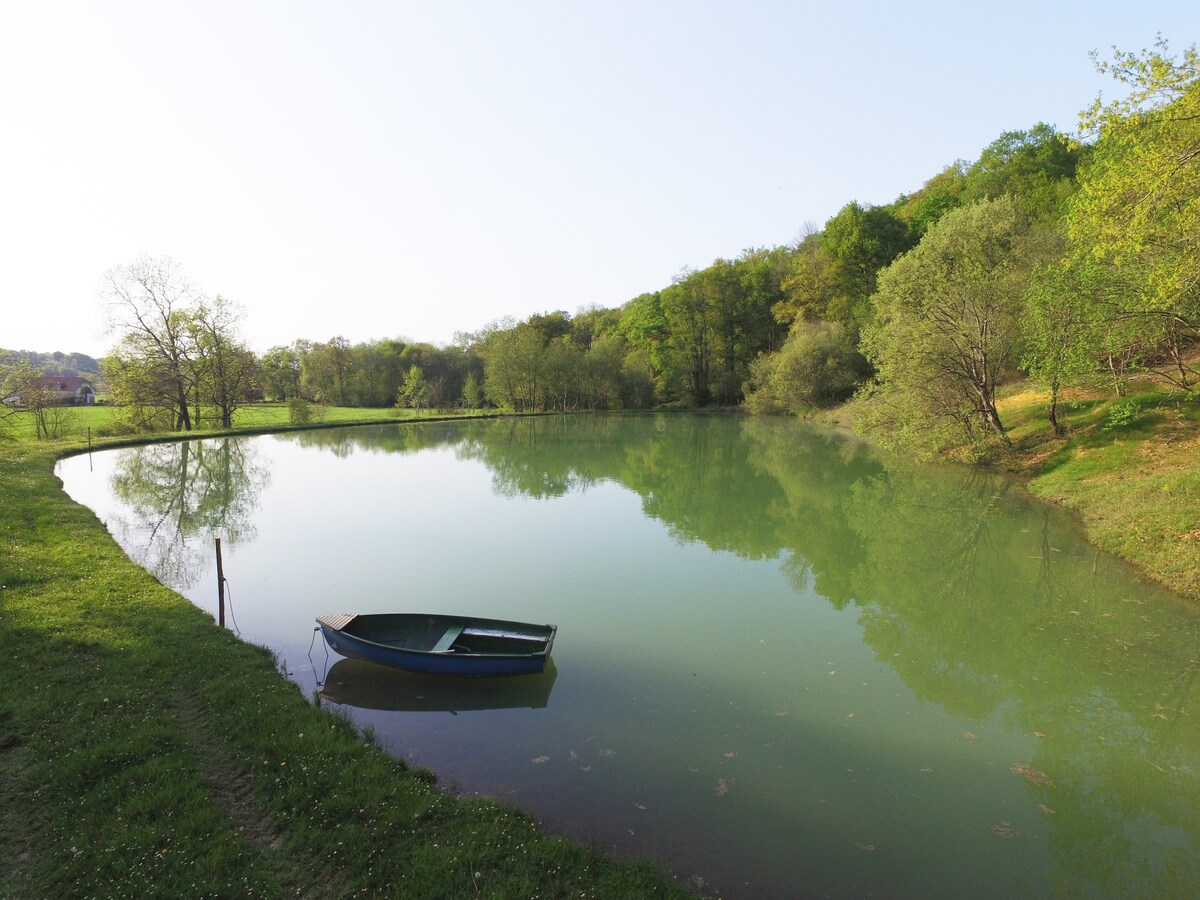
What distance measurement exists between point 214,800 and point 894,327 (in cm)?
2548

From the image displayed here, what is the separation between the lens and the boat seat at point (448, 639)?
27.0ft

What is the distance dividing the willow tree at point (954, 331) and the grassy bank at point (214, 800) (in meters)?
22.3

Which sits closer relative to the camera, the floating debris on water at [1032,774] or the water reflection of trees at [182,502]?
the floating debris on water at [1032,774]

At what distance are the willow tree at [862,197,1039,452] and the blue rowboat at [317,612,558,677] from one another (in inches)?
772

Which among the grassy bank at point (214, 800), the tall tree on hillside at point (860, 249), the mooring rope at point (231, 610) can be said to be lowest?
the mooring rope at point (231, 610)

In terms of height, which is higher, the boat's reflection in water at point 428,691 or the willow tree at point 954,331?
the willow tree at point 954,331

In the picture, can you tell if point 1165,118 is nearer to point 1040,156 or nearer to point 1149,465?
point 1149,465

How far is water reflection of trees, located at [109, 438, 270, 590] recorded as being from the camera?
13398 mm

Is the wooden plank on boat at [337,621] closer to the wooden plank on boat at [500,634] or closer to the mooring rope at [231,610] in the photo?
the wooden plank on boat at [500,634]

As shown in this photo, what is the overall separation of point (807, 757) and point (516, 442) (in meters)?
32.7

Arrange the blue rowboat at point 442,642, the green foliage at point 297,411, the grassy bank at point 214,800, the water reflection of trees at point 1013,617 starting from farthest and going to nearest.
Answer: the green foliage at point 297,411 < the blue rowboat at point 442,642 < the water reflection of trees at point 1013,617 < the grassy bank at point 214,800

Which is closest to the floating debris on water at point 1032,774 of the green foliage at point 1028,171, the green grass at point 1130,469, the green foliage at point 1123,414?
the green grass at point 1130,469

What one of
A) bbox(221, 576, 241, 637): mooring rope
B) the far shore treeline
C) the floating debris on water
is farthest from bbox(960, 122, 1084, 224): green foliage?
bbox(221, 576, 241, 637): mooring rope

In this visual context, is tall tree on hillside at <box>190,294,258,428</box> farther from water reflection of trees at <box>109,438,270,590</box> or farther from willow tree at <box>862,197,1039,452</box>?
willow tree at <box>862,197,1039,452</box>
